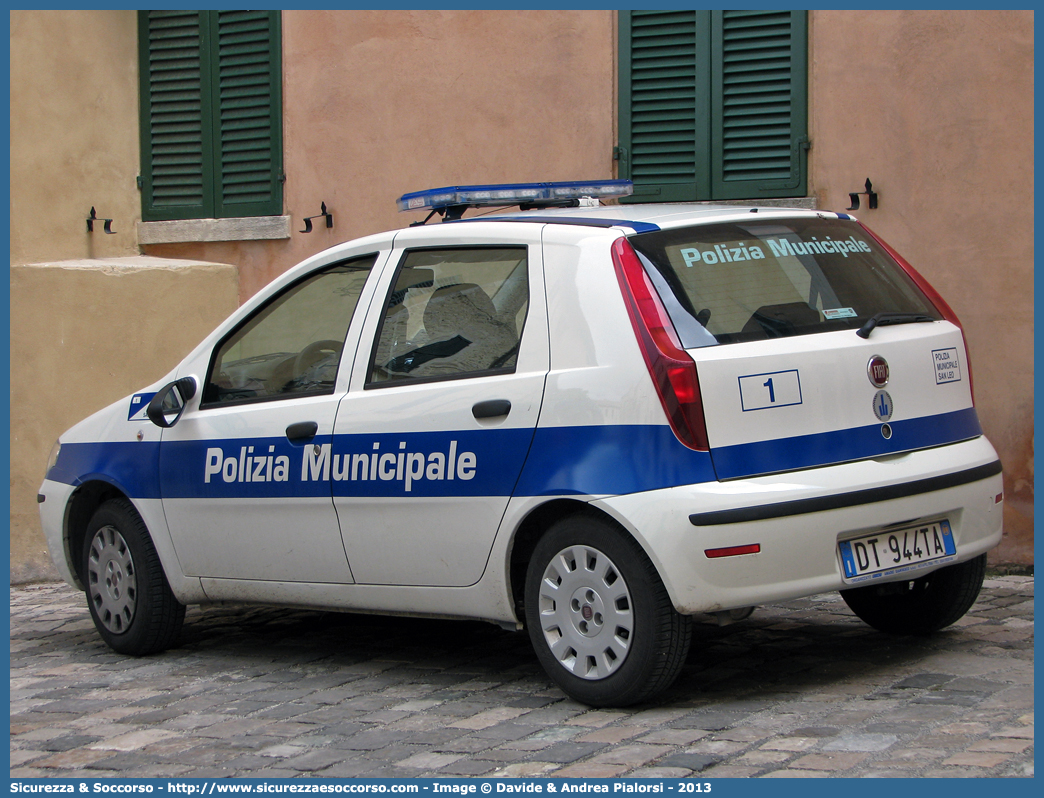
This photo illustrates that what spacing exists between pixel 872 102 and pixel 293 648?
439 cm

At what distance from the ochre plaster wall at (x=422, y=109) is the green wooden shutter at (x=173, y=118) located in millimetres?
483

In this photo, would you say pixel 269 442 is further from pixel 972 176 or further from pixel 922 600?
pixel 972 176

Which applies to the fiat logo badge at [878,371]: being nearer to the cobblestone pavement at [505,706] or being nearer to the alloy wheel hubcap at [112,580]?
the cobblestone pavement at [505,706]

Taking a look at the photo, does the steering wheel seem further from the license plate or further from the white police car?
the license plate

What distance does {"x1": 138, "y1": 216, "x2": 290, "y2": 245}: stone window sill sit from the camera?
9.51 metres

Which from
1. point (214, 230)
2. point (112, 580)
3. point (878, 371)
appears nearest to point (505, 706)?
point (878, 371)

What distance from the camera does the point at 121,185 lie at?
995 cm

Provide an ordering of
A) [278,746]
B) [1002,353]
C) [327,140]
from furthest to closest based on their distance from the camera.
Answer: [327,140]
[1002,353]
[278,746]

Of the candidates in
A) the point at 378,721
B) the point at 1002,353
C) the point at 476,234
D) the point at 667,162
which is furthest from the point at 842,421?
the point at 667,162

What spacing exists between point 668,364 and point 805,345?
20.1 inches

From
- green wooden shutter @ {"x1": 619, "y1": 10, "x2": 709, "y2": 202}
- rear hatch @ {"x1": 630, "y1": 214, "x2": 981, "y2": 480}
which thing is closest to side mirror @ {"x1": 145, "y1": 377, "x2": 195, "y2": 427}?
rear hatch @ {"x1": 630, "y1": 214, "x2": 981, "y2": 480}

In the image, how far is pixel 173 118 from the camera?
A: 10.0m

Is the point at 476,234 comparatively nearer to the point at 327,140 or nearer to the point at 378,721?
the point at 378,721

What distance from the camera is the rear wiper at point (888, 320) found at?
4.79 metres
